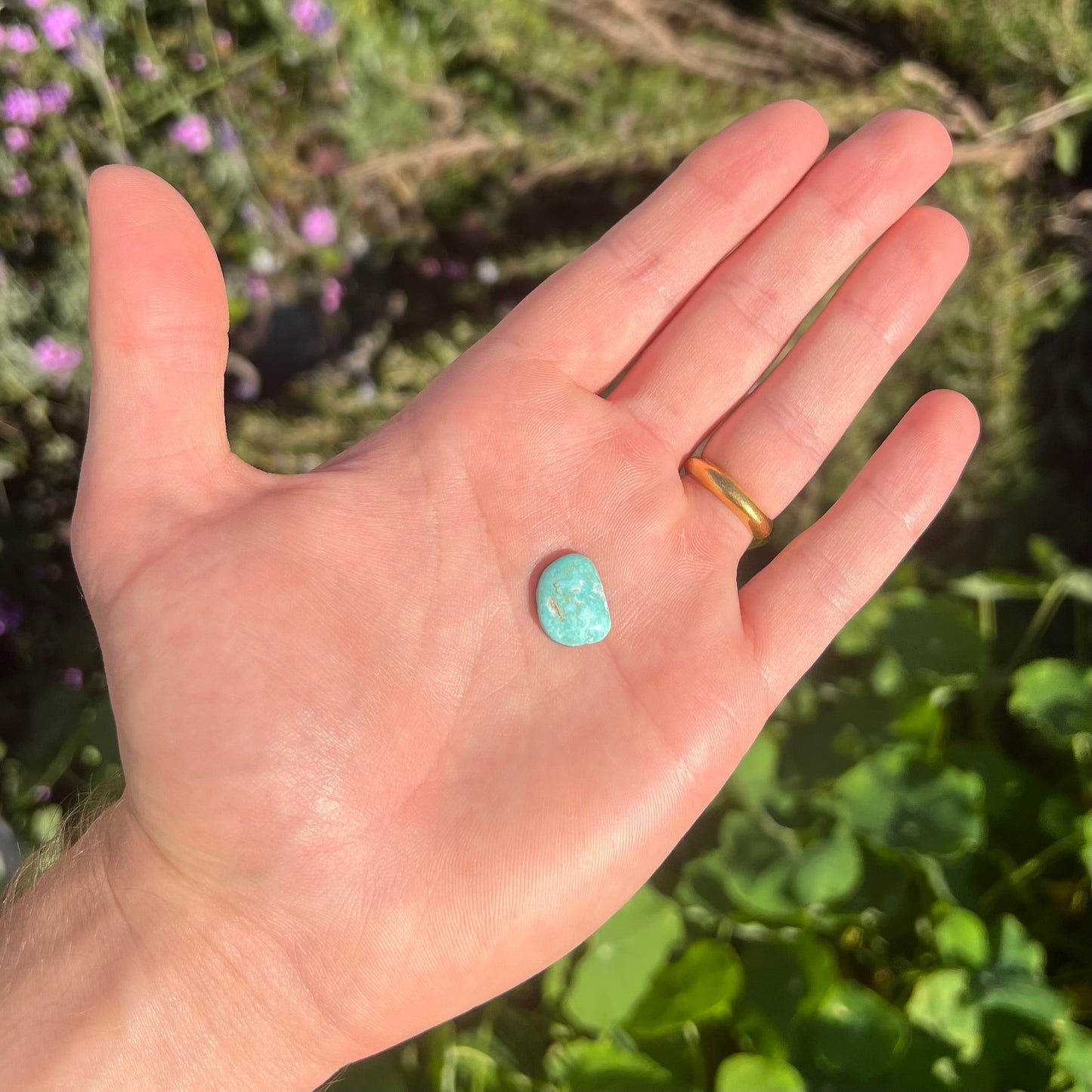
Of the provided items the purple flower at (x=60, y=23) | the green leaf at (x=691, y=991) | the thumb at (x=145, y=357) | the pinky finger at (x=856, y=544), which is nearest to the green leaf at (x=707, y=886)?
the green leaf at (x=691, y=991)

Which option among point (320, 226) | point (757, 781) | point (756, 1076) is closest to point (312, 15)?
point (320, 226)

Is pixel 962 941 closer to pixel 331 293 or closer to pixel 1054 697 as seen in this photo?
pixel 1054 697

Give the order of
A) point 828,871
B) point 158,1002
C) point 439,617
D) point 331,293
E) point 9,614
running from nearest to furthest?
1. point 158,1002
2. point 439,617
3. point 828,871
4. point 9,614
5. point 331,293

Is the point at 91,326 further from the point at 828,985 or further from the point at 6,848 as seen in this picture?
the point at 828,985

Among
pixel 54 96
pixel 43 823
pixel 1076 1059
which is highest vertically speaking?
pixel 54 96

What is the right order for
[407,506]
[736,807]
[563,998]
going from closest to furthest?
[407,506] < [563,998] < [736,807]

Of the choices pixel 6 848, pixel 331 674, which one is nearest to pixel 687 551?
pixel 331 674

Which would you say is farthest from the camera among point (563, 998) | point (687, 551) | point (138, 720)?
point (563, 998)
